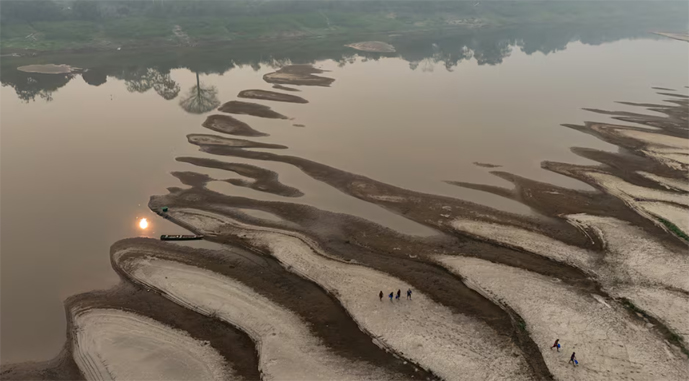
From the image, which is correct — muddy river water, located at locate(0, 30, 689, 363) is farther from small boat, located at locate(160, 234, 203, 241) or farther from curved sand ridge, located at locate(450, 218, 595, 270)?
curved sand ridge, located at locate(450, 218, 595, 270)

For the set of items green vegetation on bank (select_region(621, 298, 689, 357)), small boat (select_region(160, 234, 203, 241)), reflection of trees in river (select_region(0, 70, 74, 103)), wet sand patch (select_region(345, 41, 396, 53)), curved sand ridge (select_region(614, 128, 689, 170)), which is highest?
wet sand patch (select_region(345, 41, 396, 53))

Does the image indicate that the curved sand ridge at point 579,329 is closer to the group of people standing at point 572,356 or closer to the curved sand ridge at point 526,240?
the group of people standing at point 572,356

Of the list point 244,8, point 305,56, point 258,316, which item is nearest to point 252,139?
point 258,316

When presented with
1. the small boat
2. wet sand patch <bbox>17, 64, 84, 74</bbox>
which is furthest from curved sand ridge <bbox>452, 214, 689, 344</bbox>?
wet sand patch <bbox>17, 64, 84, 74</bbox>

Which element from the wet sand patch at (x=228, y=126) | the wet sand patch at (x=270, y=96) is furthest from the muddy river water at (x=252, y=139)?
the wet sand patch at (x=270, y=96)

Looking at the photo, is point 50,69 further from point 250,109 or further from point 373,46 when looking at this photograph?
point 373,46
